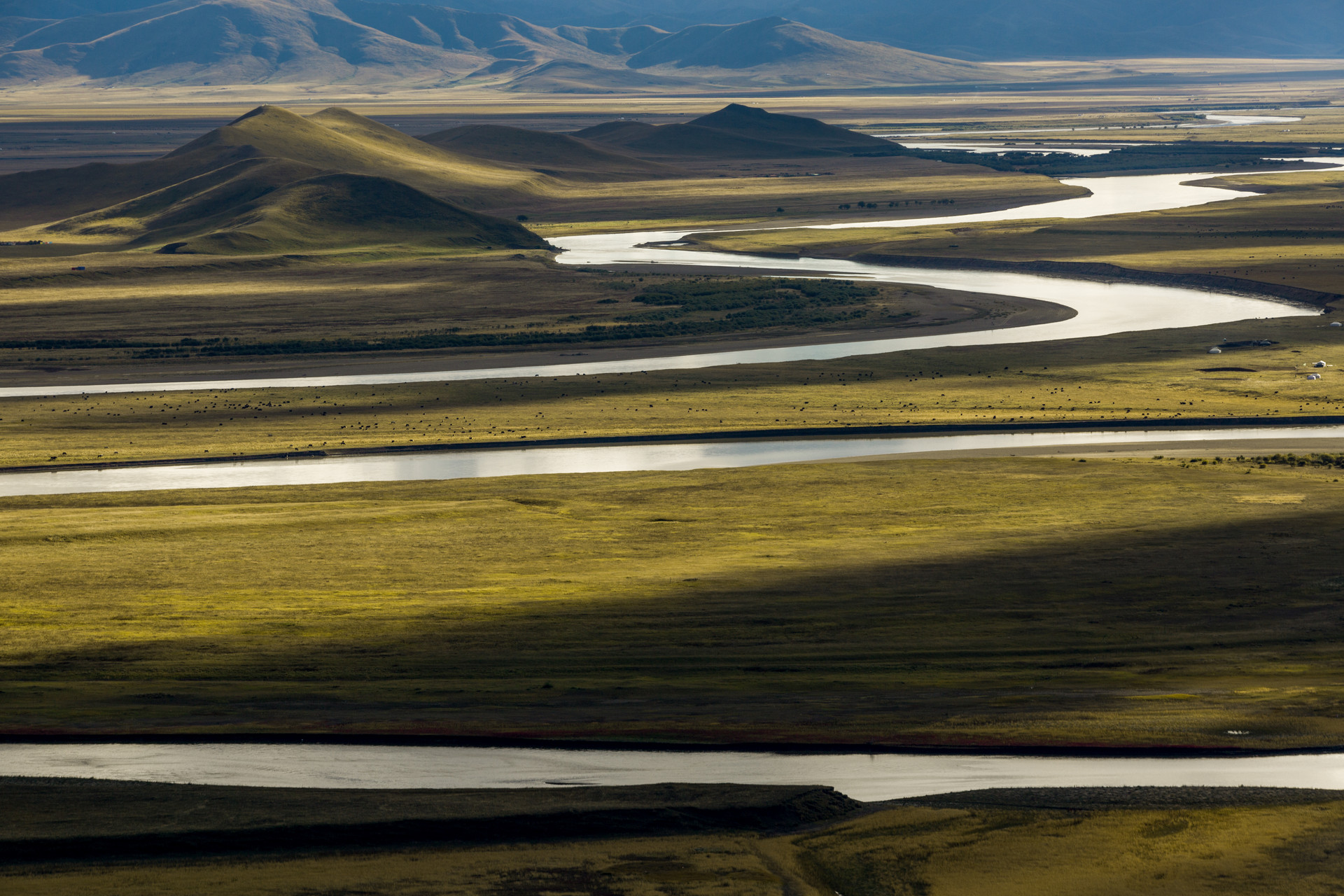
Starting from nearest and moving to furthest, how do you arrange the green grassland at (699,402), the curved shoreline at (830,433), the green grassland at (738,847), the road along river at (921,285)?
the green grassland at (738,847), the curved shoreline at (830,433), the green grassland at (699,402), the road along river at (921,285)

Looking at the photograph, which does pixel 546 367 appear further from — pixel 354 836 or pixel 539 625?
pixel 354 836

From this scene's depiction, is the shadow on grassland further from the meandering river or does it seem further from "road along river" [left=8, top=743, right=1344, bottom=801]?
the meandering river

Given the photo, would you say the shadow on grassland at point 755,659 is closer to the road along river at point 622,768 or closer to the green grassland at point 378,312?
the road along river at point 622,768

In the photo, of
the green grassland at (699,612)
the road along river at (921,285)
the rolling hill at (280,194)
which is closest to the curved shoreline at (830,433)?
the green grassland at (699,612)

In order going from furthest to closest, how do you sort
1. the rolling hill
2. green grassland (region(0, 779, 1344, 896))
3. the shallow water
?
the rolling hill, the shallow water, green grassland (region(0, 779, 1344, 896))

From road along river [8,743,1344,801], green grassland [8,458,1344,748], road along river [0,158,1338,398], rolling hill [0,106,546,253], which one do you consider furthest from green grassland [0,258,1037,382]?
road along river [8,743,1344,801]

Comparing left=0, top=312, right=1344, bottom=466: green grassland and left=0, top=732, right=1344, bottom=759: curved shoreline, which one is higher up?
left=0, top=312, right=1344, bottom=466: green grassland
